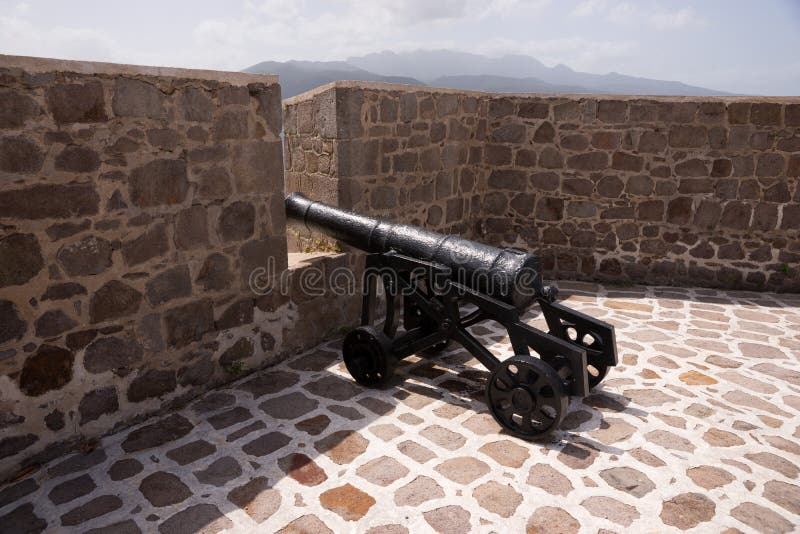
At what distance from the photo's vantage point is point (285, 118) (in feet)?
18.3

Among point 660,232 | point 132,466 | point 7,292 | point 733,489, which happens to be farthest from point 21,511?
point 660,232

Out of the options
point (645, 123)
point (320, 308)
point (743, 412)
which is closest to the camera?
point (743, 412)

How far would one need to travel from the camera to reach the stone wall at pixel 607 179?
5820 mm

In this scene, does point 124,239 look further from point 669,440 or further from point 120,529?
point 669,440

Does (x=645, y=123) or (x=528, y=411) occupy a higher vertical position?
(x=645, y=123)

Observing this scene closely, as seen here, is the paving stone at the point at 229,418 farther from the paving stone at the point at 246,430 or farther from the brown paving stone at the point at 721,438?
the brown paving stone at the point at 721,438

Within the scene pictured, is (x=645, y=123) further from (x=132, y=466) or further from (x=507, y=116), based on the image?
(x=132, y=466)

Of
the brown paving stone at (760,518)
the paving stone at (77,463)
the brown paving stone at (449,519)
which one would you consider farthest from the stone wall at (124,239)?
the brown paving stone at (760,518)

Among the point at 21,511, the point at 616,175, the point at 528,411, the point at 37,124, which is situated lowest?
the point at 21,511

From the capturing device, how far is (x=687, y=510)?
2.81 metres

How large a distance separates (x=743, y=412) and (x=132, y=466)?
12.5 feet

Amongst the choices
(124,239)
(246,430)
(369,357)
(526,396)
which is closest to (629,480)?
(526,396)

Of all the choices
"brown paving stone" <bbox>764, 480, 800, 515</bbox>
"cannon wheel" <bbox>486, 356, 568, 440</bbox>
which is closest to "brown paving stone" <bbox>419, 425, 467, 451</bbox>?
"cannon wheel" <bbox>486, 356, 568, 440</bbox>

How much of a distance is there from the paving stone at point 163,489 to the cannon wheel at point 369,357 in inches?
56.9
